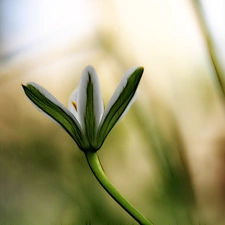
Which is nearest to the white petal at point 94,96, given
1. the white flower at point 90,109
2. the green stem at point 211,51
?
the white flower at point 90,109

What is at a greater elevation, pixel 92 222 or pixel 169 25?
pixel 169 25

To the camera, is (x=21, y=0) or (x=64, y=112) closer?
(x=64, y=112)

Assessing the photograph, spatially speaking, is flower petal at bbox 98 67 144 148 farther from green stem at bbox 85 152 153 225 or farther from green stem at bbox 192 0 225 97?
green stem at bbox 192 0 225 97

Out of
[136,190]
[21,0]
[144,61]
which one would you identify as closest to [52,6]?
[21,0]

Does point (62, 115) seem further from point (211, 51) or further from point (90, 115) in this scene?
point (211, 51)

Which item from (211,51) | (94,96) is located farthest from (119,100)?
(211,51)

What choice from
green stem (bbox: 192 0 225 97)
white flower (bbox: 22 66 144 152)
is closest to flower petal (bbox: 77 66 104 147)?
white flower (bbox: 22 66 144 152)

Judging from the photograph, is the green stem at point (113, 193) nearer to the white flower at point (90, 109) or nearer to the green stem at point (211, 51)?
the white flower at point (90, 109)

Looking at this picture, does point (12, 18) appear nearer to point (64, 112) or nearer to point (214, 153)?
point (64, 112)
